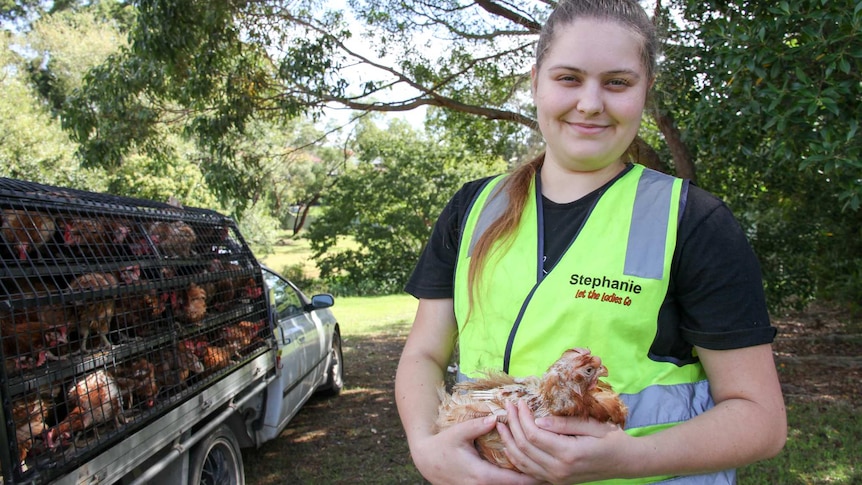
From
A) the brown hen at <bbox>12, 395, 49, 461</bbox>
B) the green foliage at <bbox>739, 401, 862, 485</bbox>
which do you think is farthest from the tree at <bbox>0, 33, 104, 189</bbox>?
the green foliage at <bbox>739, 401, 862, 485</bbox>

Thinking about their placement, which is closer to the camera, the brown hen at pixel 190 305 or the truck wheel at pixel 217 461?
the brown hen at pixel 190 305

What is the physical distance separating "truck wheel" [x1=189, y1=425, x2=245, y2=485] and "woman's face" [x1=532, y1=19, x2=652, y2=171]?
10.3 feet

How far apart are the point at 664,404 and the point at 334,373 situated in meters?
6.60

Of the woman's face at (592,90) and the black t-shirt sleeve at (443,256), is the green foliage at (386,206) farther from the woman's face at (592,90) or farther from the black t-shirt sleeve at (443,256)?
the woman's face at (592,90)

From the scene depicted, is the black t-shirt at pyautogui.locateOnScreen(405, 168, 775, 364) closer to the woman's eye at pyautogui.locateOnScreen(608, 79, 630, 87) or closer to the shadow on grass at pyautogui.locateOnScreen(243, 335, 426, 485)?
the woman's eye at pyautogui.locateOnScreen(608, 79, 630, 87)

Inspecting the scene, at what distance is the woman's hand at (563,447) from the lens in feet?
3.83

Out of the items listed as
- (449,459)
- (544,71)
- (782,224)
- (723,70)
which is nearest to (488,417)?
(449,459)

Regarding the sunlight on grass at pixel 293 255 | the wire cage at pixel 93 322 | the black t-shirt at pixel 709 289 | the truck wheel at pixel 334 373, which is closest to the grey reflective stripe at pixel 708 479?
the black t-shirt at pixel 709 289

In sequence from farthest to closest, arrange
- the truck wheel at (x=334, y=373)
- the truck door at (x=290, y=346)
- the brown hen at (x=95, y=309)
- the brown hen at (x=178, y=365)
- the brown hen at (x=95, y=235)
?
the truck wheel at (x=334, y=373) < the truck door at (x=290, y=346) < the brown hen at (x=178, y=365) < the brown hen at (x=95, y=235) < the brown hen at (x=95, y=309)

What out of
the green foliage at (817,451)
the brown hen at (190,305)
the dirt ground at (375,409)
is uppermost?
the brown hen at (190,305)

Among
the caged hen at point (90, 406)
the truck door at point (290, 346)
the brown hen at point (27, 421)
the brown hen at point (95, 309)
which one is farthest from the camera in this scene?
the truck door at point (290, 346)

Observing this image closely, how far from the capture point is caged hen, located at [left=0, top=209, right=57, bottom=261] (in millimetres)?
2498

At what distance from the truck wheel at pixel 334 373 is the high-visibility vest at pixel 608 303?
6.13 m

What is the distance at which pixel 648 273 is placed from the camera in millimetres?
1339
